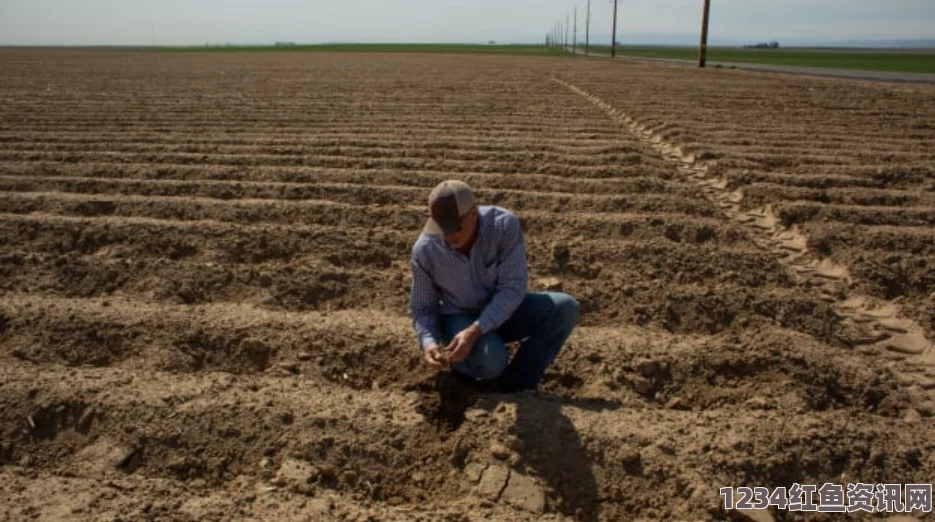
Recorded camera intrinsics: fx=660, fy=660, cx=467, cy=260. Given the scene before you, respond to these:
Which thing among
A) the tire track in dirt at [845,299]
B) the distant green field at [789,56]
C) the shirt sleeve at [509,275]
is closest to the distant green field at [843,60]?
the distant green field at [789,56]

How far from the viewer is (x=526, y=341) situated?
2789 millimetres

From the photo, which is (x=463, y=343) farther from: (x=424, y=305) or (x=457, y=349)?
(x=424, y=305)

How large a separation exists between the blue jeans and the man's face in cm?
35

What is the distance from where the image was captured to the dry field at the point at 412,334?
234cm

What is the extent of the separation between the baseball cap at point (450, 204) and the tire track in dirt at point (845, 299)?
2165mm

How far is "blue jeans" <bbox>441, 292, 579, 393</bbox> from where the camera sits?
8.73 feet

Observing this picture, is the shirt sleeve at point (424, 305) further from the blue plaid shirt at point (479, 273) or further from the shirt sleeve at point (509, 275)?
the shirt sleeve at point (509, 275)

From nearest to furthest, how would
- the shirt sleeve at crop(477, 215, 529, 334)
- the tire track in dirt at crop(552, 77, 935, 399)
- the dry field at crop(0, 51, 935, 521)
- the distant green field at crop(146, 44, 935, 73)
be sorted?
1. the dry field at crop(0, 51, 935, 521)
2. the shirt sleeve at crop(477, 215, 529, 334)
3. the tire track in dirt at crop(552, 77, 935, 399)
4. the distant green field at crop(146, 44, 935, 73)

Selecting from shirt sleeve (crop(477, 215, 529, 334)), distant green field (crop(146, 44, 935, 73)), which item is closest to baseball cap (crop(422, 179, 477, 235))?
shirt sleeve (crop(477, 215, 529, 334))

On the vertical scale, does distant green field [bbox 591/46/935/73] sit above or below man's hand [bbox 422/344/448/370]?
above

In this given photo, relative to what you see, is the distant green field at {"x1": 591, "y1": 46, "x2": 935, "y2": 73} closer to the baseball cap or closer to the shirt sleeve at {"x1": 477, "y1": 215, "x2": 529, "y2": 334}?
the shirt sleeve at {"x1": 477, "y1": 215, "x2": 529, "y2": 334}

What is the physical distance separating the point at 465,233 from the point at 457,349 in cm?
44

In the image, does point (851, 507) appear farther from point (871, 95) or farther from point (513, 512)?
point (871, 95)

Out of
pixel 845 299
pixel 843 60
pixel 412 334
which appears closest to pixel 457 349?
pixel 412 334
